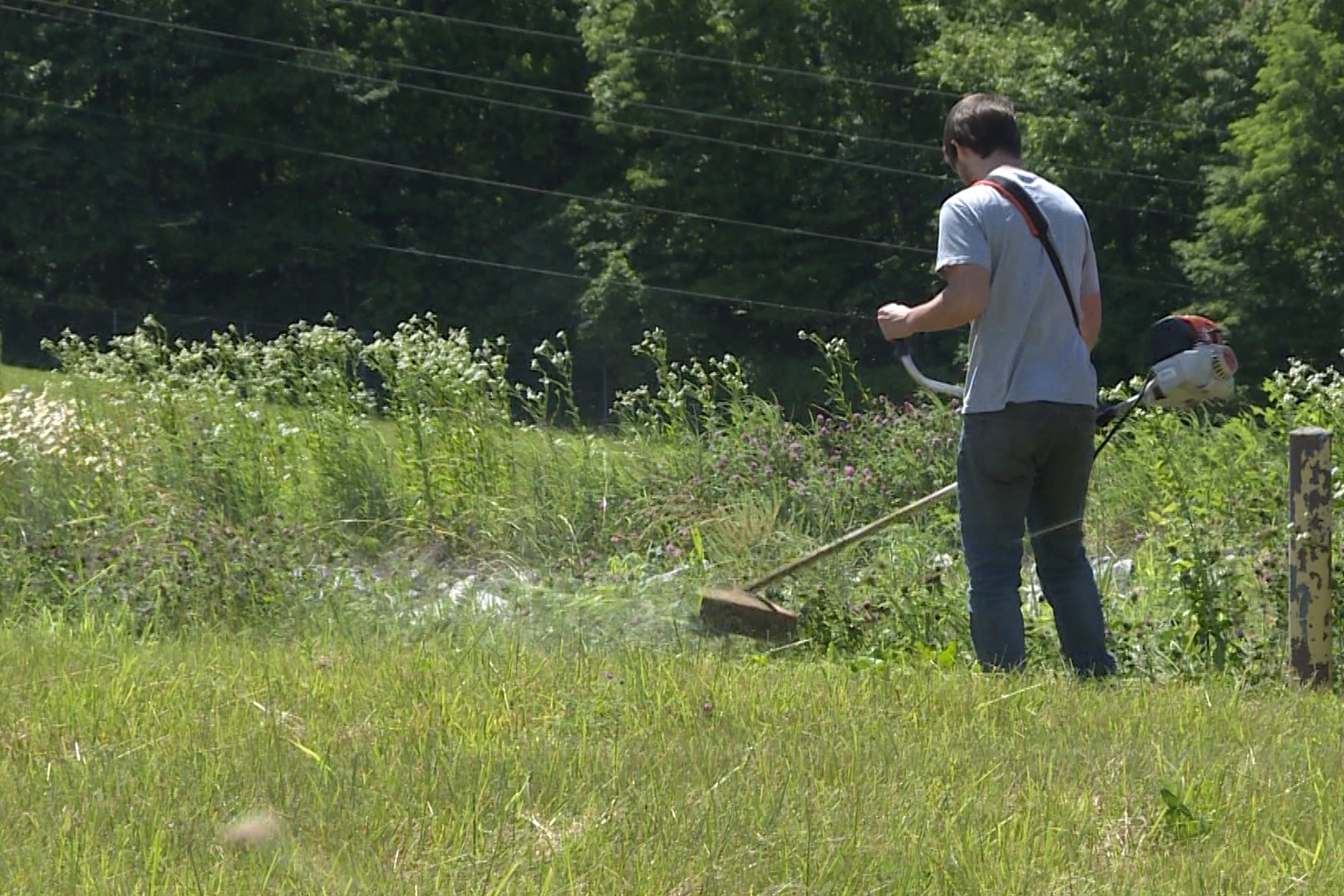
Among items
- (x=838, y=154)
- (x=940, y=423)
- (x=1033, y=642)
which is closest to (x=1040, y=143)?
(x=838, y=154)

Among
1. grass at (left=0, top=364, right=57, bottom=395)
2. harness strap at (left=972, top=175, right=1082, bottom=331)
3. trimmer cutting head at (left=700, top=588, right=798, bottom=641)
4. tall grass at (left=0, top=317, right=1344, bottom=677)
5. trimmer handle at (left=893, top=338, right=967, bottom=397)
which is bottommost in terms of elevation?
grass at (left=0, top=364, right=57, bottom=395)

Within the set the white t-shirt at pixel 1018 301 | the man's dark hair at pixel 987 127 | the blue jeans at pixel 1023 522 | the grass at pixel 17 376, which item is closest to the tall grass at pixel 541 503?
the blue jeans at pixel 1023 522

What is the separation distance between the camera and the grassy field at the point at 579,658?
3301mm

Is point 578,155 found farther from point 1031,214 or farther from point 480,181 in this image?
point 1031,214

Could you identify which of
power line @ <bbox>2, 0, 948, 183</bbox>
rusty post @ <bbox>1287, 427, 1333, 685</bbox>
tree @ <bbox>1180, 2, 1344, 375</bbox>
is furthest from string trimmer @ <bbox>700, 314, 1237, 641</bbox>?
power line @ <bbox>2, 0, 948, 183</bbox>

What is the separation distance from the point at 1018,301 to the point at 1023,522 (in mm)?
640

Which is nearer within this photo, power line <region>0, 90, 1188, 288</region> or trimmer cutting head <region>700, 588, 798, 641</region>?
trimmer cutting head <region>700, 588, 798, 641</region>

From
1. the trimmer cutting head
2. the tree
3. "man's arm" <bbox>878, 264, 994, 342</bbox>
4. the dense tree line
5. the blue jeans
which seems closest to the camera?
"man's arm" <bbox>878, 264, 994, 342</bbox>

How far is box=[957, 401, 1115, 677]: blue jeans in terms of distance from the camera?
188 inches

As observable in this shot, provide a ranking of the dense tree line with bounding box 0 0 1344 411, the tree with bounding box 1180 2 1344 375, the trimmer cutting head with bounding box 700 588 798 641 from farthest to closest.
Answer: the dense tree line with bounding box 0 0 1344 411
the tree with bounding box 1180 2 1344 375
the trimmer cutting head with bounding box 700 588 798 641

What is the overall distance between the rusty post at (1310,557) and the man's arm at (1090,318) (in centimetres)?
72

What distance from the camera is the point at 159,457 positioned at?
25.7ft

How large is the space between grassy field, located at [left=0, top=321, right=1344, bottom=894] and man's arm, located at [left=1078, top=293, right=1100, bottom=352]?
97 centimetres

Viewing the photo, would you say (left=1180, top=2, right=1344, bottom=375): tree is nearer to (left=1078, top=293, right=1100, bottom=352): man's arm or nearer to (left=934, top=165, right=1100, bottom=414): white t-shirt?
(left=1078, top=293, right=1100, bottom=352): man's arm
